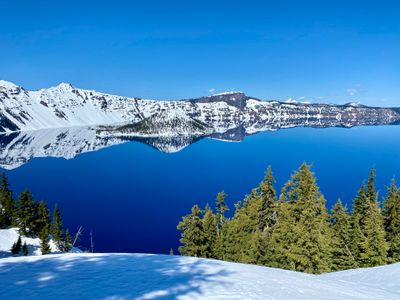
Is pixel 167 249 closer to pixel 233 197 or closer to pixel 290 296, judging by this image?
pixel 233 197

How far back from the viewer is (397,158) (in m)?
178

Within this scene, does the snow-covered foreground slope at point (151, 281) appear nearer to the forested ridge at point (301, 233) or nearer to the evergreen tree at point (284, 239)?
the forested ridge at point (301, 233)

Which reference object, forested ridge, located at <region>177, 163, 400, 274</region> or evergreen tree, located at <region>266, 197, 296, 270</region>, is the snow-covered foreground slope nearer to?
forested ridge, located at <region>177, 163, 400, 274</region>

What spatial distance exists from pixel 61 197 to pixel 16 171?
7155 centimetres

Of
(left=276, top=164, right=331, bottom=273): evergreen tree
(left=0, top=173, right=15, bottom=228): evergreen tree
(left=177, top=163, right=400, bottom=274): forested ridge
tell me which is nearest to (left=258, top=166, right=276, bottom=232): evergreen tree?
(left=177, top=163, right=400, bottom=274): forested ridge

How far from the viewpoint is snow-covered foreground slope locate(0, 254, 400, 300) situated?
846 centimetres

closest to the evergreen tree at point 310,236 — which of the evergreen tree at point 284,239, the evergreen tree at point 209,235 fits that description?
the evergreen tree at point 284,239

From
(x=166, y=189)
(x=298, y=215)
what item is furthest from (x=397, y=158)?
(x=298, y=215)

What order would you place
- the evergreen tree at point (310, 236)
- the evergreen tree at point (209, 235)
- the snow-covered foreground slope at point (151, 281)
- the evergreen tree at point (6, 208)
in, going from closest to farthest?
the snow-covered foreground slope at point (151, 281) → the evergreen tree at point (310, 236) → the evergreen tree at point (209, 235) → the evergreen tree at point (6, 208)

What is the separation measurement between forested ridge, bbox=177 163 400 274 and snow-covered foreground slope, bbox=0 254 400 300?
14737 millimetres

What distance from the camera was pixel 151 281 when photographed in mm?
9320

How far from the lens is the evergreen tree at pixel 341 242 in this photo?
112 feet

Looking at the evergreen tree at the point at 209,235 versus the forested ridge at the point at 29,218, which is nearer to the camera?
the evergreen tree at the point at 209,235

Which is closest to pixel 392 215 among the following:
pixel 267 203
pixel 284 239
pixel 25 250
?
pixel 267 203
